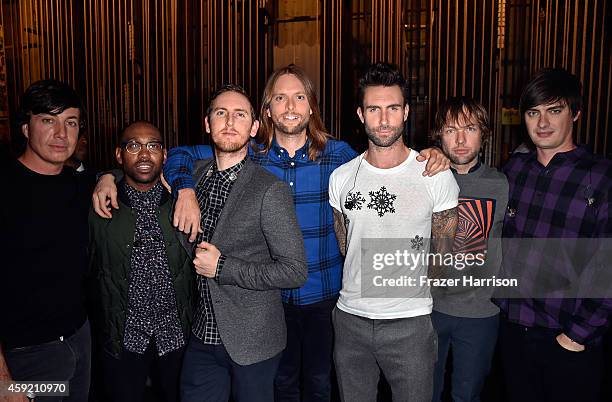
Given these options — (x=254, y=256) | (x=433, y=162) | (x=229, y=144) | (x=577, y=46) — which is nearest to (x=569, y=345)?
(x=433, y=162)

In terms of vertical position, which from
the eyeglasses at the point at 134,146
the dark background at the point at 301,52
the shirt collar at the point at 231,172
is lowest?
the shirt collar at the point at 231,172

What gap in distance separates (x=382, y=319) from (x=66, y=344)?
1.31 metres

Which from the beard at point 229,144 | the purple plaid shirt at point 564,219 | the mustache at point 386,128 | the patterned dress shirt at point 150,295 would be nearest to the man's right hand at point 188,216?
the beard at point 229,144

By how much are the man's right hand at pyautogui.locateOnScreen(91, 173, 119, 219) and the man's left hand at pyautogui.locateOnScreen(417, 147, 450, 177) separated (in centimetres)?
134

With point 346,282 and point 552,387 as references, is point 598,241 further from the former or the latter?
point 346,282

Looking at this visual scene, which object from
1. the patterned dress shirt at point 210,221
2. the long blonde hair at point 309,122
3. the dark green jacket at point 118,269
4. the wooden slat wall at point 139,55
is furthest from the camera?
the wooden slat wall at point 139,55

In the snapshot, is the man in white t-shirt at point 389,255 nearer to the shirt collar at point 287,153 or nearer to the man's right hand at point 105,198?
the shirt collar at point 287,153

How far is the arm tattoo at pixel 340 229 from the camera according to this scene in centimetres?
228

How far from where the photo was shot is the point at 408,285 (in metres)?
2.06

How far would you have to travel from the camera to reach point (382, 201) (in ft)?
6.80

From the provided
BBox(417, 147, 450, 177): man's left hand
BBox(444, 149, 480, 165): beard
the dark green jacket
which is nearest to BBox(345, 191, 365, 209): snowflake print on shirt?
BBox(417, 147, 450, 177): man's left hand

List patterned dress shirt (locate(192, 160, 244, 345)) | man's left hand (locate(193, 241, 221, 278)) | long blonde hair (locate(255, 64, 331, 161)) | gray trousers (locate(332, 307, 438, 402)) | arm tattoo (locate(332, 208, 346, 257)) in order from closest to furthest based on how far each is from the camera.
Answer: man's left hand (locate(193, 241, 221, 278)) < patterned dress shirt (locate(192, 160, 244, 345)) < gray trousers (locate(332, 307, 438, 402)) < arm tattoo (locate(332, 208, 346, 257)) < long blonde hair (locate(255, 64, 331, 161))

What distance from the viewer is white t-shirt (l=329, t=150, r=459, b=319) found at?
2045mm

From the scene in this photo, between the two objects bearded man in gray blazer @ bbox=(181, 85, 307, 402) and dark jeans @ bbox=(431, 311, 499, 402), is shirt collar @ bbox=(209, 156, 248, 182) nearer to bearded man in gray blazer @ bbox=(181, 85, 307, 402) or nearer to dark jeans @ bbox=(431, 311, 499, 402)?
bearded man in gray blazer @ bbox=(181, 85, 307, 402)
